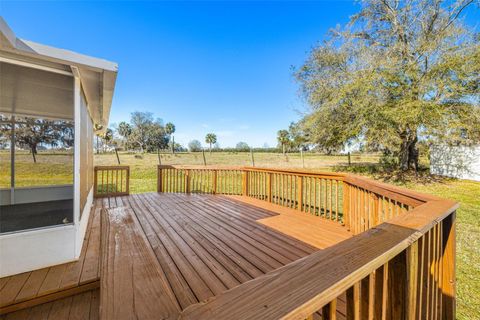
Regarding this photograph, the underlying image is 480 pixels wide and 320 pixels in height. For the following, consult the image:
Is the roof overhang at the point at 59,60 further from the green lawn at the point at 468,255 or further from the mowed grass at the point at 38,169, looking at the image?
the green lawn at the point at 468,255

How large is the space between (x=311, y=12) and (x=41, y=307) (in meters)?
11.0

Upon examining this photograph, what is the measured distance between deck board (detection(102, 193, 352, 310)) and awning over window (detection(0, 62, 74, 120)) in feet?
7.43

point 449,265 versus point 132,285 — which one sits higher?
point 449,265

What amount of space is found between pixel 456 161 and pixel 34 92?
1439 cm

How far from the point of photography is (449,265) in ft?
4.83

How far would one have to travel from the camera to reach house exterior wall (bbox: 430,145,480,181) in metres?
8.70

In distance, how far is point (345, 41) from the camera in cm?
936

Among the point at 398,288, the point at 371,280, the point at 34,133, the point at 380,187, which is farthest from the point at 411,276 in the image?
the point at 34,133

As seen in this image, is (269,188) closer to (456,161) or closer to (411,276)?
(411,276)

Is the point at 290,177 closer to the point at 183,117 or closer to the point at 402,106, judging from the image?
the point at 402,106

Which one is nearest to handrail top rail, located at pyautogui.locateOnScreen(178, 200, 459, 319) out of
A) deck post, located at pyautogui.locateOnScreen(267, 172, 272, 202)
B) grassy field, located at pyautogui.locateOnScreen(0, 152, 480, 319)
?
grassy field, located at pyautogui.locateOnScreen(0, 152, 480, 319)

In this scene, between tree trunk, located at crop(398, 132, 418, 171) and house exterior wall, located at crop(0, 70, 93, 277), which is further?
tree trunk, located at crop(398, 132, 418, 171)

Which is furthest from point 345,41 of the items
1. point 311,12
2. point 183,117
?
point 183,117

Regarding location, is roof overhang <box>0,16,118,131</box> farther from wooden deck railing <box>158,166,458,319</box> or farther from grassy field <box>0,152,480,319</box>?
wooden deck railing <box>158,166,458,319</box>
